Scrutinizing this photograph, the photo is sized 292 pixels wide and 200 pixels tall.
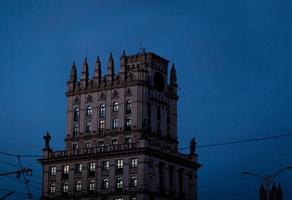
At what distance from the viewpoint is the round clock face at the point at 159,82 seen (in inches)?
7188

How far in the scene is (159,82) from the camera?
7244 inches

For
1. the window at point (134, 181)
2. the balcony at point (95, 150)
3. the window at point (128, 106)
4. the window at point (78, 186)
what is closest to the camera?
the window at point (134, 181)

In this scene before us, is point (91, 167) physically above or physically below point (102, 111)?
below

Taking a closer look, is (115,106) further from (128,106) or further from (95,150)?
(95,150)

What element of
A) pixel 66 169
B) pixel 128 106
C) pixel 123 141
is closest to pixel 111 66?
pixel 128 106

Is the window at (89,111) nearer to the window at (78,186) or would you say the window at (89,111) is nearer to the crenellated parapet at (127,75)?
the crenellated parapet at (127,75)

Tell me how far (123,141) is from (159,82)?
16356 mm

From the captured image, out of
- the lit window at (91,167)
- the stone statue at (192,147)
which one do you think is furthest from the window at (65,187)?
the stone statue at (192,147)

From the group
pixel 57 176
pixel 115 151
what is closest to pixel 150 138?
pixel 115 151

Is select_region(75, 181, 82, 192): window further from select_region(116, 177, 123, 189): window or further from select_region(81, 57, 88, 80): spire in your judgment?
select_region(81, 57, 88, 80): spire

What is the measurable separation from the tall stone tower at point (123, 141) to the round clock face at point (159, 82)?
0.10 meters

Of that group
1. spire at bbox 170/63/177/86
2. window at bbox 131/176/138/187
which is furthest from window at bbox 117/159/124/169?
spire at bbox 170/63/177/86

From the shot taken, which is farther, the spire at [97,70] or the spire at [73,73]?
the spire at [73,73]

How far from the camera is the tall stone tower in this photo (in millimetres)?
171750
